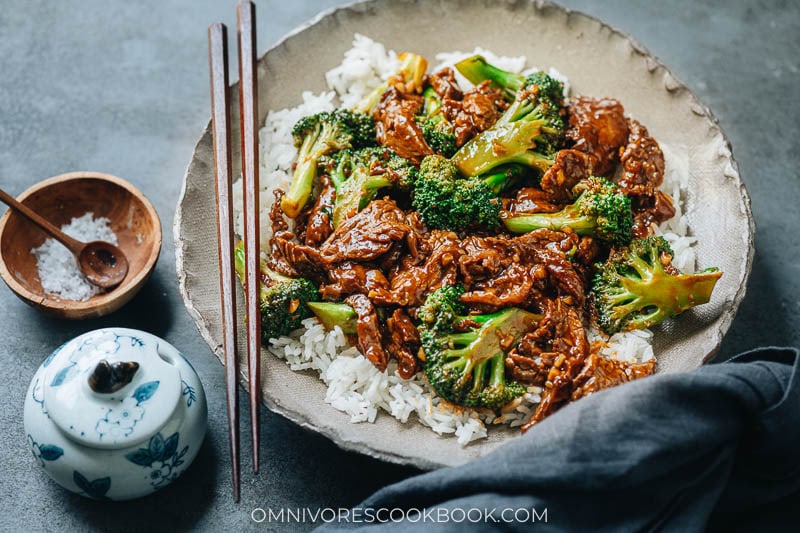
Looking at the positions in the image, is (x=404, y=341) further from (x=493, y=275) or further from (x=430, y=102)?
(x=430, y=102)

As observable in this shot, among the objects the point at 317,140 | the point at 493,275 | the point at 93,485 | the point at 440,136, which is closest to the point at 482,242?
the point at 493,275

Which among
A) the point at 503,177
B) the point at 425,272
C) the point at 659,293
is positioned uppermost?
the point at 503,177

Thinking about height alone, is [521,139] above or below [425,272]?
above

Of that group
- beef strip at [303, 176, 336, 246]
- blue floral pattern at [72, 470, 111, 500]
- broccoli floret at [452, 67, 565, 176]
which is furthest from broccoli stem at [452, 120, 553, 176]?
blue floral pattern at [72, 470, 111, 500]

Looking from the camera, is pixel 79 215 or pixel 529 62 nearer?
pixel 79 215

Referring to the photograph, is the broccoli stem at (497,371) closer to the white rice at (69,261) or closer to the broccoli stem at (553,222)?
the broccoli stem at (553,222)

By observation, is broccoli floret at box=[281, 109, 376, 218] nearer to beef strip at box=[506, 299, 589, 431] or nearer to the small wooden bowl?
the small wooden bowl

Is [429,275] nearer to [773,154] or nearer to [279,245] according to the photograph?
[279,245]
